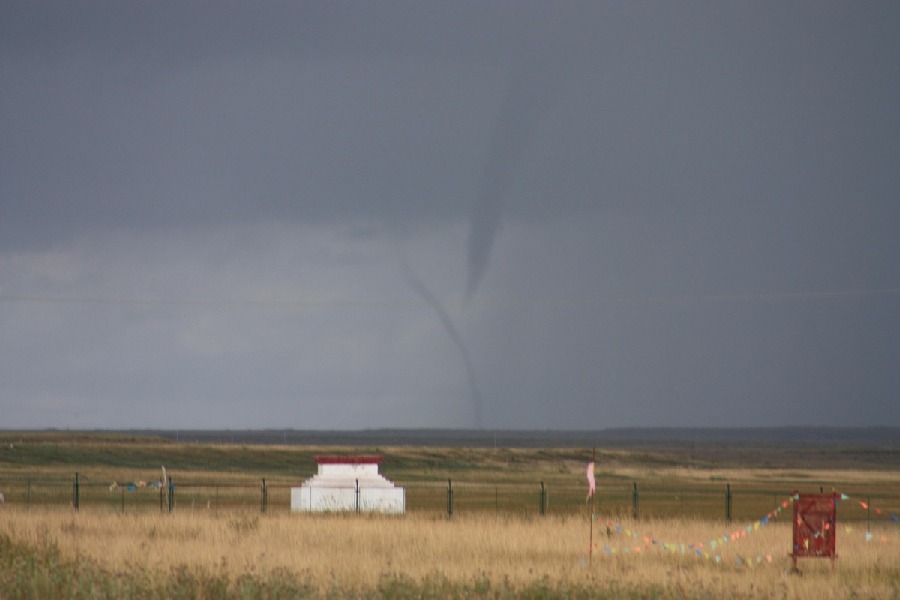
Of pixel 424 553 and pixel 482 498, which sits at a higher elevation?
pixel 482 498

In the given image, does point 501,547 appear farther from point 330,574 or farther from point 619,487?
point 619,487

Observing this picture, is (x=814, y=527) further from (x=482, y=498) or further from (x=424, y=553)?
(x=482, y=498)

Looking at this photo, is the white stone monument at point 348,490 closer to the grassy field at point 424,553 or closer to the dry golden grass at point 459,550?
the grassy field at point 424,553

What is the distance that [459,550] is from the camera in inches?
1334

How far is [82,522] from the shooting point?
3969 centimetres

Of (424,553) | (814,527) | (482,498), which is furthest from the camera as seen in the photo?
(482,498)

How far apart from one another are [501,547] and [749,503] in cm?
3739

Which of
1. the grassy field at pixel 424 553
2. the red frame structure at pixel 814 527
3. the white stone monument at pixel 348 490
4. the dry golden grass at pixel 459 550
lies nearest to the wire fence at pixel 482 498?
the grassy field at pixel 424 553

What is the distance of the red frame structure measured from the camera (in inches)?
1135

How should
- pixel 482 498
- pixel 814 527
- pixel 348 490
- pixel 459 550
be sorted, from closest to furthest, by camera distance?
1. pixel 814 527
2. pixel 459 550
3. pixel 348 490
4. pixel 482 498

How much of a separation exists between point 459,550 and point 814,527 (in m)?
9.12

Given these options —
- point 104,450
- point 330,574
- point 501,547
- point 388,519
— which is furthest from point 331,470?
point 104,450

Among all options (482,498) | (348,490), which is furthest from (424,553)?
(482,498)

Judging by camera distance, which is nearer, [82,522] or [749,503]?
[82,522]
